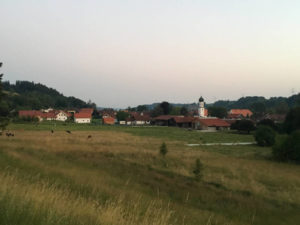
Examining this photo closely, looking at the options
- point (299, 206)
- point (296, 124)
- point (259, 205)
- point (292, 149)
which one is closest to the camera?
point (259, 205)

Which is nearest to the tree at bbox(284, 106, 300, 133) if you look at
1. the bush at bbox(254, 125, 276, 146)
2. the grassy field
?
the bush at bbox(254, 125, 276, 146)

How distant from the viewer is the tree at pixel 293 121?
6500 centimetres

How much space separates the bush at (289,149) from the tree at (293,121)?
2992cm

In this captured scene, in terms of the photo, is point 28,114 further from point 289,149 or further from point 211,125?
point 289,149

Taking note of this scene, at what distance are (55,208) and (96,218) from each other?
0.65 m

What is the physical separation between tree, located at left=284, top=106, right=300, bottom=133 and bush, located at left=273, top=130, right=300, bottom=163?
98.2 ft

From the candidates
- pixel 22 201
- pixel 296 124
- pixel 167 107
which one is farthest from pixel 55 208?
pixel 167 107

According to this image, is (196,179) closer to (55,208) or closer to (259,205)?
(259,205)

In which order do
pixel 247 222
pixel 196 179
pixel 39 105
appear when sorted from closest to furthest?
→ pixel 247 222, pixel 196 179, pixel 39 105

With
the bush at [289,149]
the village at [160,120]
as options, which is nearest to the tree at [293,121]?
the bush at [289,149]

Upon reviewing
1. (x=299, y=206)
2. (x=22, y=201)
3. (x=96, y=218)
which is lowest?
(x=299, y=206)

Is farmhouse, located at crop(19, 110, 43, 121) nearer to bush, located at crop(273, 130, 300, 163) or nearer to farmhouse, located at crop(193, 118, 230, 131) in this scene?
farmhouse, located at crop(193, 118, 230, 131)

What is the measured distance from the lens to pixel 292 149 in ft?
120

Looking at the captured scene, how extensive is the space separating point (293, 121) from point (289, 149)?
108 feet
